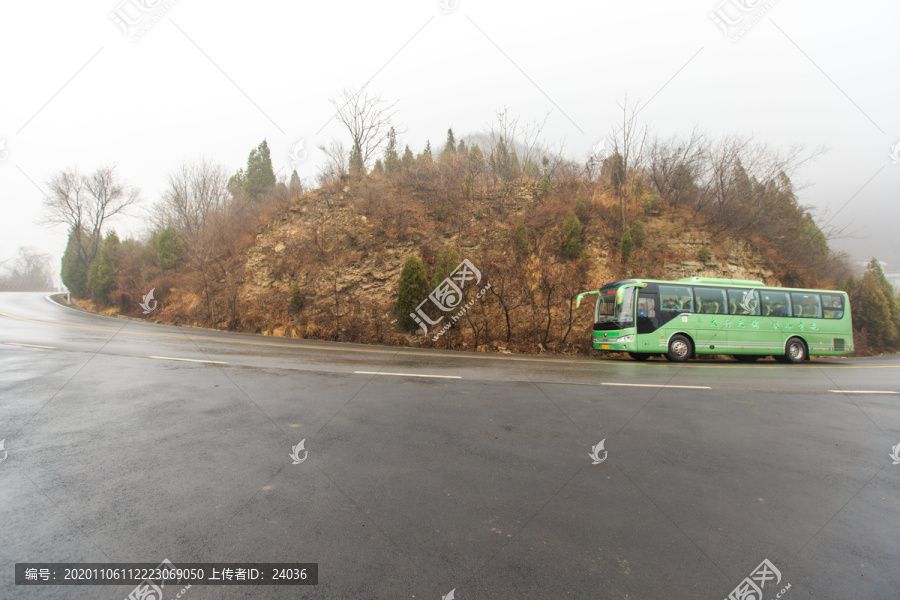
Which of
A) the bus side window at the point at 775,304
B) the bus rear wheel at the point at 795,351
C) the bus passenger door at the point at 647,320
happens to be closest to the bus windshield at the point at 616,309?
the bus passenger door at the point at 647,320

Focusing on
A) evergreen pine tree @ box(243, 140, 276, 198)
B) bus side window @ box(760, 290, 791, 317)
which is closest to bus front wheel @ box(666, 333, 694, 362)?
bus side window @ box(760, 290, 791, 317)

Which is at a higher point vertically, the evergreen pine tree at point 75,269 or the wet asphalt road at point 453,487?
the evergreen pine tree at point 75,269

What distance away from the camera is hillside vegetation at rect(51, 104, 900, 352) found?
62.7 ft

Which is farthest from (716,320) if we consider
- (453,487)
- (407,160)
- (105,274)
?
(105,274)

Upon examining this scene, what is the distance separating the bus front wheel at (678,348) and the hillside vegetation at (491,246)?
4.25 meters

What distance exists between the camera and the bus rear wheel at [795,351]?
622 inches

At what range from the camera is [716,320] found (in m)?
15.0

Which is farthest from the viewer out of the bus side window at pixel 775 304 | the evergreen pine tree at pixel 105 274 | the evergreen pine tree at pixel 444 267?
the evergreen pine tree at pixel 105 274

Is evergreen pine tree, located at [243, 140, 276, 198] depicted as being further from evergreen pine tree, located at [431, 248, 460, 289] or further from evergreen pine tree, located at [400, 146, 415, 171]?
evergreen pine tree, located at [431, 248, 460, 289]

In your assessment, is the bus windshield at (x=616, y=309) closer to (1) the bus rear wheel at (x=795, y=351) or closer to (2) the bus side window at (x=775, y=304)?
(2) the bus side window at (x=775, y=304)

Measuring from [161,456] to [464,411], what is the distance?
3.85m

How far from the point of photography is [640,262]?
21.2 m

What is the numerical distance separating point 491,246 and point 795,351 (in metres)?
14.2

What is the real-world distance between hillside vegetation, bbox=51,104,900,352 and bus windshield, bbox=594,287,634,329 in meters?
2.80
